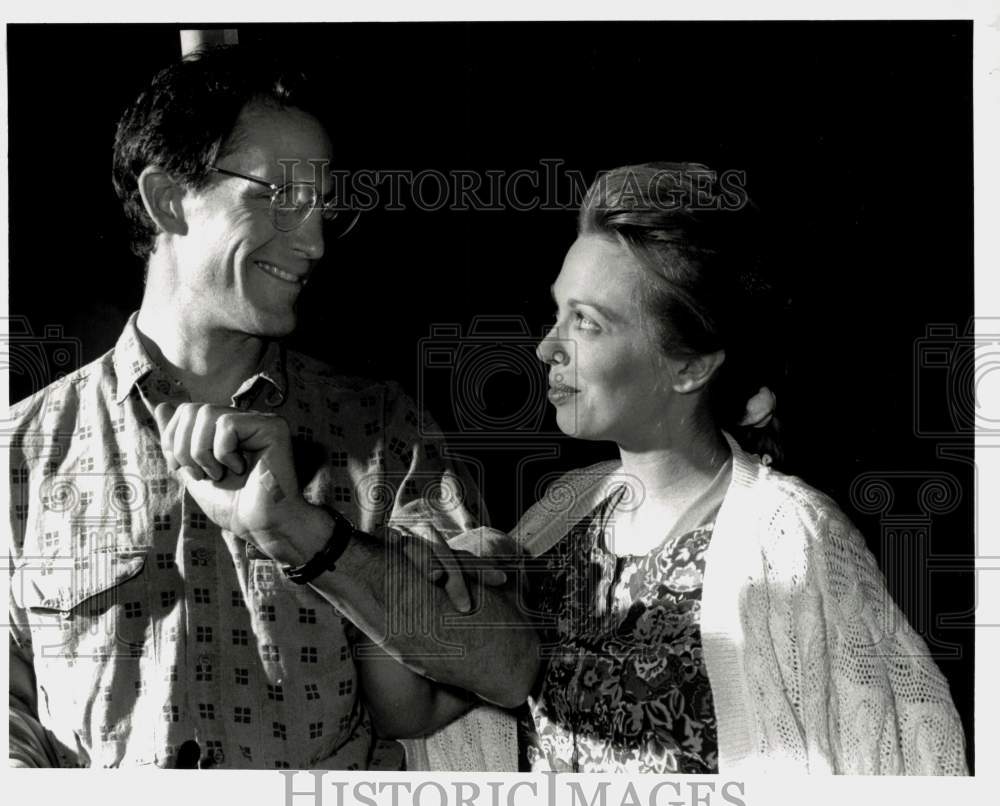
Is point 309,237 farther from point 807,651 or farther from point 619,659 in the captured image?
point 807,651

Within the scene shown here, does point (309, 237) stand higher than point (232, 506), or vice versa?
point (309, 237)

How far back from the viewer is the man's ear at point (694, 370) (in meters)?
2.47

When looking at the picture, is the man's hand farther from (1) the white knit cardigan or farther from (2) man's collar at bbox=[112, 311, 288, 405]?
(1) the white knit cardigan

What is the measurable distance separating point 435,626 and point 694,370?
0.70 meters

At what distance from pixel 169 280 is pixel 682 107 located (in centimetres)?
105

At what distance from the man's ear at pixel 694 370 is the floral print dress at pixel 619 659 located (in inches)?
9.8

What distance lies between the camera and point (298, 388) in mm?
2557

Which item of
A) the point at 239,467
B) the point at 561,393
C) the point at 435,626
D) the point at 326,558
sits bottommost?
the point at 435,626

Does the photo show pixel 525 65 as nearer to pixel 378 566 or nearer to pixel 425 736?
pixel 378 566

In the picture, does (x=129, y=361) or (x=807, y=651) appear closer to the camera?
(x=807, y=651)

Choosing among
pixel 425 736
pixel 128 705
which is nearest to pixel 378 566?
pixel 425 736

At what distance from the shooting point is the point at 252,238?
2.51m

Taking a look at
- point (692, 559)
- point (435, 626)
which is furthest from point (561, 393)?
point (435, 626)

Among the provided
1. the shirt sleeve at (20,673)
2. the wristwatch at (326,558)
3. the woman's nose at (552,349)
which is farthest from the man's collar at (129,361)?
the woman's nose at (552,349)
